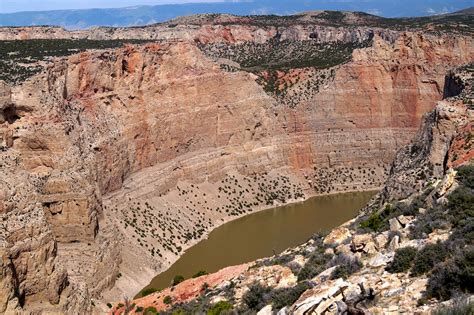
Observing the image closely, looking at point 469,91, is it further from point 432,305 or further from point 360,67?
point 432,305

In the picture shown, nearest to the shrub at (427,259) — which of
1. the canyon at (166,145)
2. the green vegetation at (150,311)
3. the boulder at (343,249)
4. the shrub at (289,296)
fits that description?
the shrub at (289,296)

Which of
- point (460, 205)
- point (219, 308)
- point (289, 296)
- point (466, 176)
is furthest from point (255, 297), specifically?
point (466, 176)

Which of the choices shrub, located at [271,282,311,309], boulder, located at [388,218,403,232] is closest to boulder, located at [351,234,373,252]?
boulder, located at [388,218,403,232]

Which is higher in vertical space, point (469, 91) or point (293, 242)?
point (469, 91)

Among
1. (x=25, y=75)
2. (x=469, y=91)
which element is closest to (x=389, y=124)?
(x=469, y=91)

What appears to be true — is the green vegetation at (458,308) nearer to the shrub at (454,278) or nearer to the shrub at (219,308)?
the shrub at (454,278)

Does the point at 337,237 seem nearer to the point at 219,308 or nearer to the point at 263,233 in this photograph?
the point at 219,308
